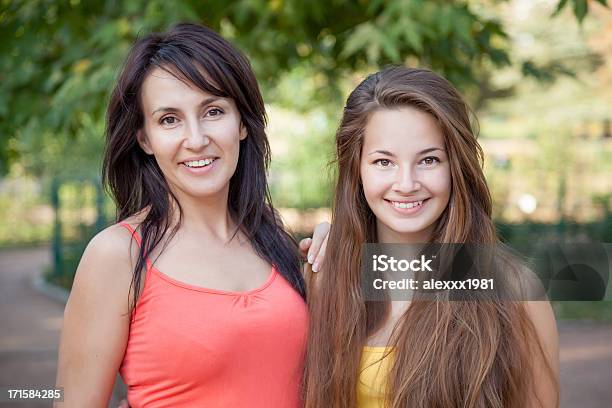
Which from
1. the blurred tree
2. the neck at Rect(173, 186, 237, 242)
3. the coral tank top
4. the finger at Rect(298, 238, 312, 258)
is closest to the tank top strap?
the coral tank top

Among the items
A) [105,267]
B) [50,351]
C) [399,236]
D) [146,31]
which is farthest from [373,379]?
[50,351]

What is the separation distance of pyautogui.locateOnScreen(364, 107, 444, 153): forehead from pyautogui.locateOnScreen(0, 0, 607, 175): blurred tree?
152 centimetres

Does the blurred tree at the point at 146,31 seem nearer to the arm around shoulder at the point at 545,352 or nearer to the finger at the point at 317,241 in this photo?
the finger at the point at 317,241

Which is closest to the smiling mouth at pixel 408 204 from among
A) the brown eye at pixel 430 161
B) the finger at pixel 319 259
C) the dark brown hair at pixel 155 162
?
the brown eye at pixel 430 161

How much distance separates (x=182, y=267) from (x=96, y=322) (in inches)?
11.0

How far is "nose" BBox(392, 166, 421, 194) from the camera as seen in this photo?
210cm

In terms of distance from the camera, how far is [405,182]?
2100 millimetres

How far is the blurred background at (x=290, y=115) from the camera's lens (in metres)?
3.92

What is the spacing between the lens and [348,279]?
7.54ft

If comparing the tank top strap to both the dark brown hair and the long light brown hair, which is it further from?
the long light brown hair

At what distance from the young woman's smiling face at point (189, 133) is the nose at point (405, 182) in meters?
0.52

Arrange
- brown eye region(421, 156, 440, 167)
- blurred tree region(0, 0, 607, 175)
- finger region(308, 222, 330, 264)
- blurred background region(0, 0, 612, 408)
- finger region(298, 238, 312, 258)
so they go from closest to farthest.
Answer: brown eye region(421, 156, 440, 167), finger region(308, 222, 330, 264), finger region(298, 238, 312, 258), blurred tree region(0, 0, 607, 175), blurred background region(0, 0, 612, 408)

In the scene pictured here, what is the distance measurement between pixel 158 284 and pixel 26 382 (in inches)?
191

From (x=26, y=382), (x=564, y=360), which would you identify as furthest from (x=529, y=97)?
(x=26, y=382)
